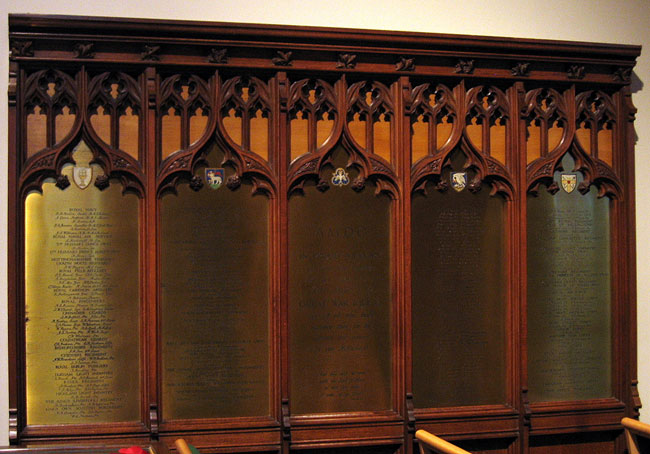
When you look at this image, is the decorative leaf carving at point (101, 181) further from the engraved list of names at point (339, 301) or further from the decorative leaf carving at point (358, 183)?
the decorative leaf carving at point (358, 183)

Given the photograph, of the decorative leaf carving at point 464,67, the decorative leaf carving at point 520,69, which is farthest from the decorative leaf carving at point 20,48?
the decorative leaf carving at point 520,69

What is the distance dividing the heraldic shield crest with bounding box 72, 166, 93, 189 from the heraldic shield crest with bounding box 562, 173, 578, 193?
9.15ft

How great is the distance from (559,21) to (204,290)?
2.76m

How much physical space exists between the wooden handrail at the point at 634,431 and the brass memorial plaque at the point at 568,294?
100cm

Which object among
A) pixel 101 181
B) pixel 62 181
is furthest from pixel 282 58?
pixel 62 181

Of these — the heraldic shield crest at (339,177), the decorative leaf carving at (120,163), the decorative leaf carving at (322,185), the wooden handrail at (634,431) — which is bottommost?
the wooden handrail at (634,431)

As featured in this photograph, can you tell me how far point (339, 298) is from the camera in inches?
152

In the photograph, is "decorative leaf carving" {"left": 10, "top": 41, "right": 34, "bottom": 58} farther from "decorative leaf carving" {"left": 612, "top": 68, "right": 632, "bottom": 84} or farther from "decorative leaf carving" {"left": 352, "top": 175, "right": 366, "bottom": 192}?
"decorative leaf carving" {"left": 612, "top": 68, "right": 632, "bottom": 84}

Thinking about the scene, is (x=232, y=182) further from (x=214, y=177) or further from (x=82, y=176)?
(x=82, y=176)

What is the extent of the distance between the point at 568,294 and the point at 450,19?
184 cm

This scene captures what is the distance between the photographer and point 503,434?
156 inches

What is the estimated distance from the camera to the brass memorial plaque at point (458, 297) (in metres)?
3.96

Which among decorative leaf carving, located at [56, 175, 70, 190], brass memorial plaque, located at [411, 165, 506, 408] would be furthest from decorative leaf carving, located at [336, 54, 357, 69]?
decorative leaf carving, located at [56, 175, 70, 190]

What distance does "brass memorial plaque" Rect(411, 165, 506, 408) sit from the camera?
13.0ft
